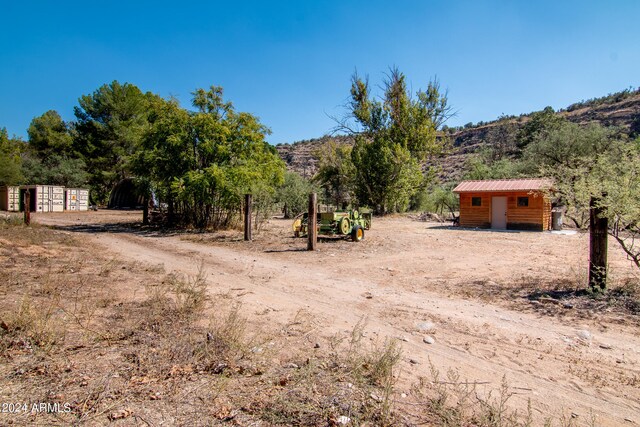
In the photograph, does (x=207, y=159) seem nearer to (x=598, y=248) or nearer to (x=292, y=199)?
(x=292, y=199)

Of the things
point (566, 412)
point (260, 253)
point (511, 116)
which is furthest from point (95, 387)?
point (511, 116)

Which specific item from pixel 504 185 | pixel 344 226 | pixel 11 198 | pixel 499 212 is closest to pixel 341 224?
pixel 344 226

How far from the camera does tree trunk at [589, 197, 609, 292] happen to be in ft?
20.4

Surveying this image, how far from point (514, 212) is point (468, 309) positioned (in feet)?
57.5

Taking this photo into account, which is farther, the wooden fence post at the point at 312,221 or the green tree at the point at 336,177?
the green tree at the point at 336,177

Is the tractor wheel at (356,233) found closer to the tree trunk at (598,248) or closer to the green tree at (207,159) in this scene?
the green tree at (207,159)

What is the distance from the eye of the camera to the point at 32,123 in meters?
45.2

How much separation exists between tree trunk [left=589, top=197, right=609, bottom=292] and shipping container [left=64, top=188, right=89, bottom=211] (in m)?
37.0

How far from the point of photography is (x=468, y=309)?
19.0ft

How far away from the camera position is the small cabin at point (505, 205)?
19.9 metres

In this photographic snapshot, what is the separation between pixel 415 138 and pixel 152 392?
31.6 metres

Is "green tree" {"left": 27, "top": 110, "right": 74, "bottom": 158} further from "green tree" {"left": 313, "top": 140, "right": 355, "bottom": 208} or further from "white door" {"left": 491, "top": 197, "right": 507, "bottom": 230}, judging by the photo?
"white door" {"left": 491, "top": 197, "right": 507, "bottom": 230}

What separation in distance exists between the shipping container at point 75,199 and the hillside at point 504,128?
2764 cm

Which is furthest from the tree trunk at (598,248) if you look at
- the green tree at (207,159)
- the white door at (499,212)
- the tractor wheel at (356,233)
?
the white door at (499,212)
